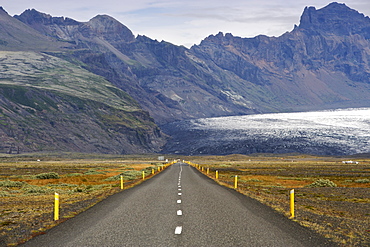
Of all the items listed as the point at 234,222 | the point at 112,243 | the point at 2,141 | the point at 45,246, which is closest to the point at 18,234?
the point at 45,246

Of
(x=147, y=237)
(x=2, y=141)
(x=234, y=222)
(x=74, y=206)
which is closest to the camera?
(x=147, y=237)

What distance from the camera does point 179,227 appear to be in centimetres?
1466

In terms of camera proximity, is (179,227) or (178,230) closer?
(178,230)

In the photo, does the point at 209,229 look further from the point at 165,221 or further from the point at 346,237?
the point at 346,237

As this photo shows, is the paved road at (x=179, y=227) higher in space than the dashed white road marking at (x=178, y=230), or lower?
lower

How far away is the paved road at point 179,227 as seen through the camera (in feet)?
41.5

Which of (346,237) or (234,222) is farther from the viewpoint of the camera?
(234,222)

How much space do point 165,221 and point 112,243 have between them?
150 inches

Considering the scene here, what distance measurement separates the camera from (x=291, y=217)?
17.8 meters

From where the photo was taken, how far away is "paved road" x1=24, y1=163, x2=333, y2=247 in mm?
12656

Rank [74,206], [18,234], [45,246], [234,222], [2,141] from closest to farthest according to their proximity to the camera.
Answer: [45,246], [18,234], [234,222], [74,206], [2,141]

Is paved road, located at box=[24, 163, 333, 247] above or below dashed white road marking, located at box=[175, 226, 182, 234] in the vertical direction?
below

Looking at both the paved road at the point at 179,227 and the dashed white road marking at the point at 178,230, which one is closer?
the paved road at the point at 179,227

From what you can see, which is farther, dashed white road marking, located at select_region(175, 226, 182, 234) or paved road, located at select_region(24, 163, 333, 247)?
dashed white road marking, located at select_region(175, 226, 182, 234)
